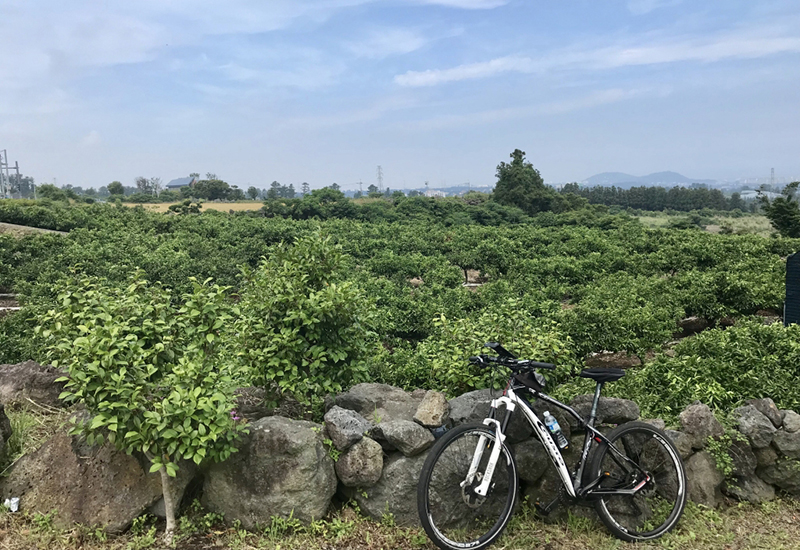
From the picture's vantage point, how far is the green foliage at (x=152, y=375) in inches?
135

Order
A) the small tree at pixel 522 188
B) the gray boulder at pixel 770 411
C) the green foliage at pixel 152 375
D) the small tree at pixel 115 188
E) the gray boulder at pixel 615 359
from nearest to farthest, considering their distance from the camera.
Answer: the green foliage at pixel 152 375 → the gray boulder at pixel 770 411 → the gray boulder at pixel 615 359 → the small tree at pixel 522 188 → the small tree at pixel 115 188

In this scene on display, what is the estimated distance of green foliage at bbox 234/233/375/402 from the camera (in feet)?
14.4

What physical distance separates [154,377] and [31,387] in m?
2.27

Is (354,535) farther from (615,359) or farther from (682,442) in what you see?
(615,359)

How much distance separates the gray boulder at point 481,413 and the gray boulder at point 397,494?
465 millimetres

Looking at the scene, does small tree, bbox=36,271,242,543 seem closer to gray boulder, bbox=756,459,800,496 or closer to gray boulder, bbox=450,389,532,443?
gray boulder, bbox=450,389,532,443

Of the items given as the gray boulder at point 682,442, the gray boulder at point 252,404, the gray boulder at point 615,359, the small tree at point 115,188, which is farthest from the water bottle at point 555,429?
the small tree at point 115,188

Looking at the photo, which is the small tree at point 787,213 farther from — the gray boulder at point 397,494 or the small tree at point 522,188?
the gray boulder at point 397,494

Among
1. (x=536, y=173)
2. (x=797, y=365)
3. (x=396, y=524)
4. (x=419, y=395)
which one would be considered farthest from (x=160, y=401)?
(x=536, y=173)

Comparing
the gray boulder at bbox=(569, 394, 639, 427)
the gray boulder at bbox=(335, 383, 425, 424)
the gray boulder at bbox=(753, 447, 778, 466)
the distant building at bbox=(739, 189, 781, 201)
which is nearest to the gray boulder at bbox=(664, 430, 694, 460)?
the gray boulder at bbox=(569, 394, 639, 427)

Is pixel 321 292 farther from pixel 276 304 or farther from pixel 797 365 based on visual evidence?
pixel 797 365

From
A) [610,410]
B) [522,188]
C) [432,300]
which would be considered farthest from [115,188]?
[610,410]

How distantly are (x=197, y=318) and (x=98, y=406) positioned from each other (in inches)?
37.8

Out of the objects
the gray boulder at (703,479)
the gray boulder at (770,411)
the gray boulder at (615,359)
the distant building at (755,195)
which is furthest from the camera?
the distant building at (755,195)
